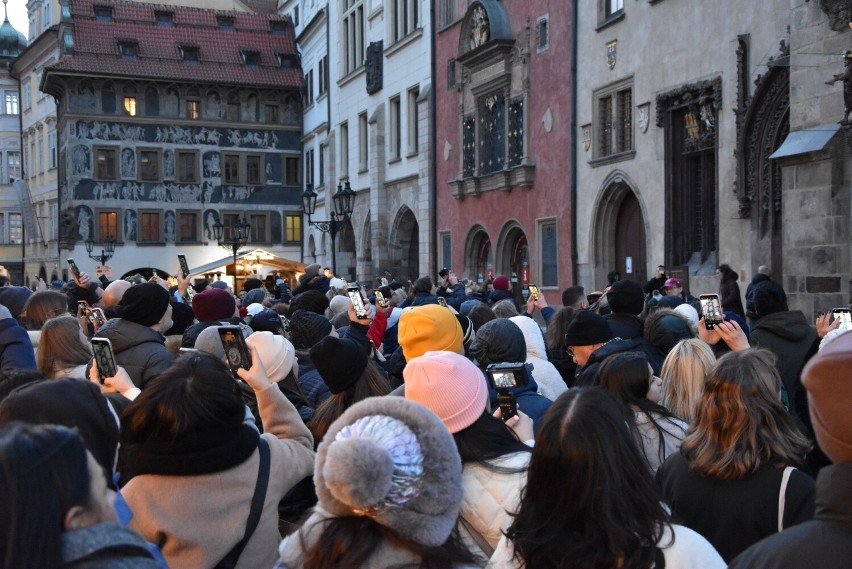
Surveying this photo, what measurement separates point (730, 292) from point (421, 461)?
13155 millimetres

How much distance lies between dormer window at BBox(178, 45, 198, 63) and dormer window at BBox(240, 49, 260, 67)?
205cm

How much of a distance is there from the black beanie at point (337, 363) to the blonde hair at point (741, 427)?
5.62 feet

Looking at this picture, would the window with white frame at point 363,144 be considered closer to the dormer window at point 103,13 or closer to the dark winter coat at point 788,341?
the dormer window at point 103,13

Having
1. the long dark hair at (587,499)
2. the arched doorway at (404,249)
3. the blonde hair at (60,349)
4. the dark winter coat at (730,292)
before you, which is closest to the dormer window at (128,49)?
the arched doorway at (404,249)

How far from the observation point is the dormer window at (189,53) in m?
45.9

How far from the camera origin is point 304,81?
153 ft

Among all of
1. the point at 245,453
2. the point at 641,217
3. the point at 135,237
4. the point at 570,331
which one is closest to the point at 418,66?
the point at 641,217

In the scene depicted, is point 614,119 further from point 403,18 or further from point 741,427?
point 741,427

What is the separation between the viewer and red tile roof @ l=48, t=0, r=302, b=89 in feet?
145

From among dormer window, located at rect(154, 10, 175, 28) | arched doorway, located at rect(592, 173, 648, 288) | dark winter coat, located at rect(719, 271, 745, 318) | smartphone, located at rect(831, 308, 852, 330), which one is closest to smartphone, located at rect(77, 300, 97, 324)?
smartphone, located at rect(831, 308, 852, 330)

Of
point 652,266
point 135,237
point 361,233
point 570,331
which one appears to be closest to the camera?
point 570,331

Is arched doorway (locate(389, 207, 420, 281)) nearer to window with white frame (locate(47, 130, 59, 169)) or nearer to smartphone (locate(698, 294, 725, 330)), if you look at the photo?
window with white frame (locate(47, 130, 59, 169))

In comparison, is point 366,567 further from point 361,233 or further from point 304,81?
point 304,81

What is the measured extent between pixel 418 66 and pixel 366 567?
30.1 meters
